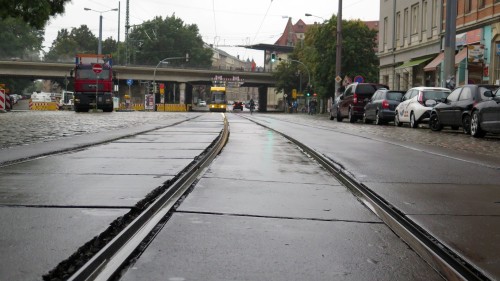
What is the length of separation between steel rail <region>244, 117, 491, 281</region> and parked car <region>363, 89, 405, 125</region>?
64.0 ft

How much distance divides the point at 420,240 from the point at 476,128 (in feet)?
45.6

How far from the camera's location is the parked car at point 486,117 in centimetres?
1560

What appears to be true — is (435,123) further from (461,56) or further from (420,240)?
(420,240)

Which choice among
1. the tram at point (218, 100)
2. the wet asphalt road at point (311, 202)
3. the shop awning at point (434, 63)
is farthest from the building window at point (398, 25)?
the wet asphalt road at point (311, 202)

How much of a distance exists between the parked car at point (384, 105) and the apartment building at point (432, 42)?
2.16 metres

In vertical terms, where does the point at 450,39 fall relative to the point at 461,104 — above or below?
above

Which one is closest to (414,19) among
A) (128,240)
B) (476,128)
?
(476,128)

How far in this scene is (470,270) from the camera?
3.42 m

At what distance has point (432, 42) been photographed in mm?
38125

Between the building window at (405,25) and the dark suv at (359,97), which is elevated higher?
the building window at (405,25)

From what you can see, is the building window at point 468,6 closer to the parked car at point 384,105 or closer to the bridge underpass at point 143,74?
the parked car at point 384,105

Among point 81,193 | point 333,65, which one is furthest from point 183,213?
point 333,65

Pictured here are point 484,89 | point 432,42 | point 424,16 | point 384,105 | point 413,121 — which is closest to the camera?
point 484,89

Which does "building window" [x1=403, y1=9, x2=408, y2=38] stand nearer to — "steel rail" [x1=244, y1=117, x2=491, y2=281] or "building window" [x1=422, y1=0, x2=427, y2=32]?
"building window" [x1=422, y1=0, x2=427, y2=32]
